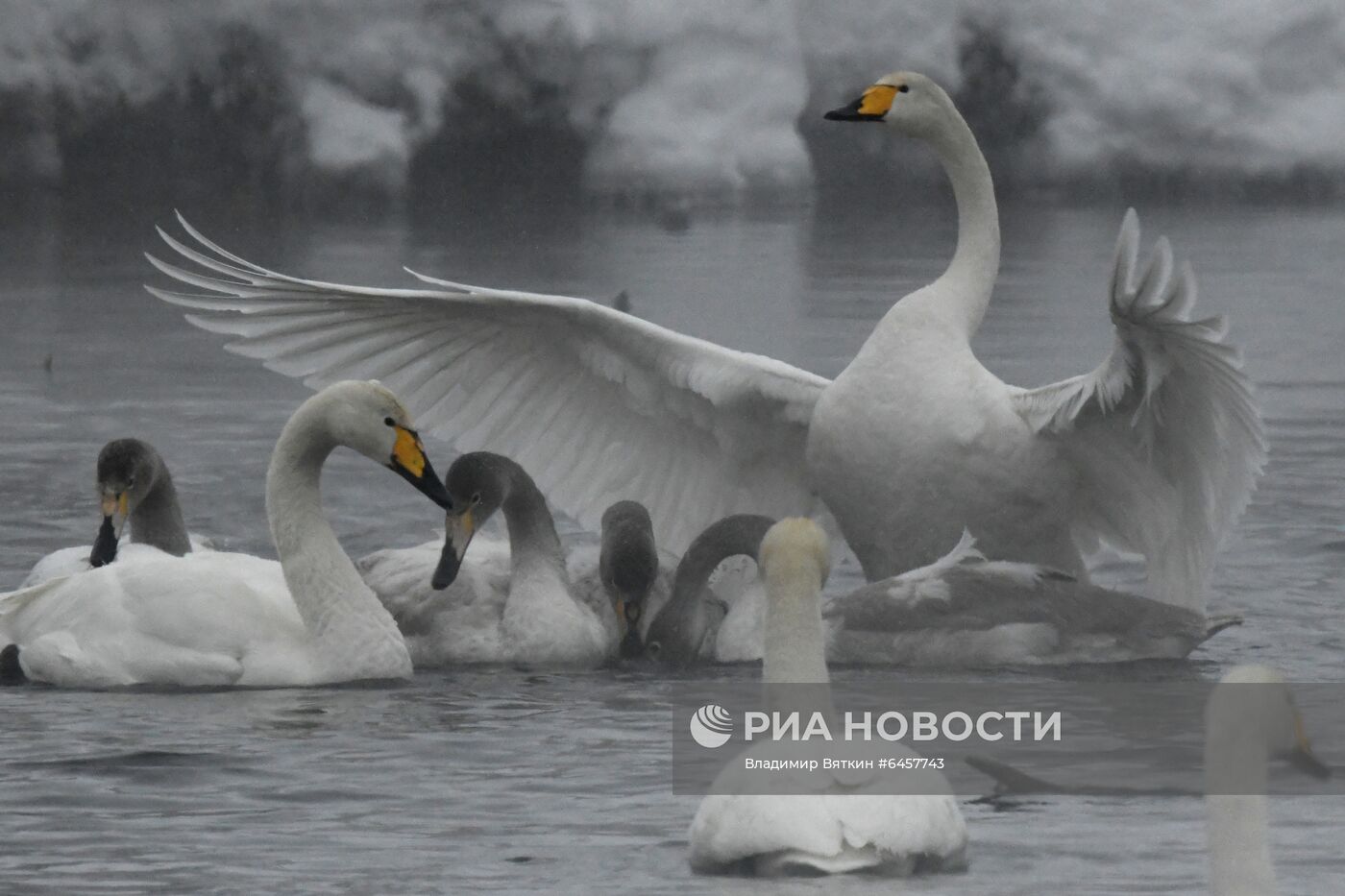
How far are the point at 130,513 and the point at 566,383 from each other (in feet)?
4.69

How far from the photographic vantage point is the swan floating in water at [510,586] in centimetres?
772

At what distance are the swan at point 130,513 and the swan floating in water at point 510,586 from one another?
0.64m

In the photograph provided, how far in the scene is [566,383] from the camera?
28.6ft

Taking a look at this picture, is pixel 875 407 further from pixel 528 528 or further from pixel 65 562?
pixel 65 562

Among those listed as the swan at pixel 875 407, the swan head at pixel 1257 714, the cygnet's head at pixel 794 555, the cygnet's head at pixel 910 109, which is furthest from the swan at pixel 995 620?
the swan head at pixel 1257 714

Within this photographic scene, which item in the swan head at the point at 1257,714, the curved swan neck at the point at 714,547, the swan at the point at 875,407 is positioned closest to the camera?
the swan head at the point at 1257,714

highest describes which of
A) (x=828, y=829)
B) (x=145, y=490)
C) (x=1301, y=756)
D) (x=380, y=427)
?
(x=380, y=427)

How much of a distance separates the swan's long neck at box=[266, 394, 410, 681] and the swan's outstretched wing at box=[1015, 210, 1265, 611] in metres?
1.88

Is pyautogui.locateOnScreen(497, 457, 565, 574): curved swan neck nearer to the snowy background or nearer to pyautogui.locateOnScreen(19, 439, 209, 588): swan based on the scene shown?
pyautogui.locateOnScreen(19, 439, 209, 588): swan

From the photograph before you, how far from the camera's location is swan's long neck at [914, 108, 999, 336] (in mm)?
7898

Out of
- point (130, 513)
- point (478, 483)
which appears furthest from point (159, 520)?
point (478, 483)

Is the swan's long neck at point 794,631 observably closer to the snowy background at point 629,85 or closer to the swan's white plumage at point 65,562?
the swan's white plumage at point 65,562

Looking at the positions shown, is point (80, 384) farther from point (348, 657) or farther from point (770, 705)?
point (770, 705)

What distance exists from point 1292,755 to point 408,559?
3.94 meters
